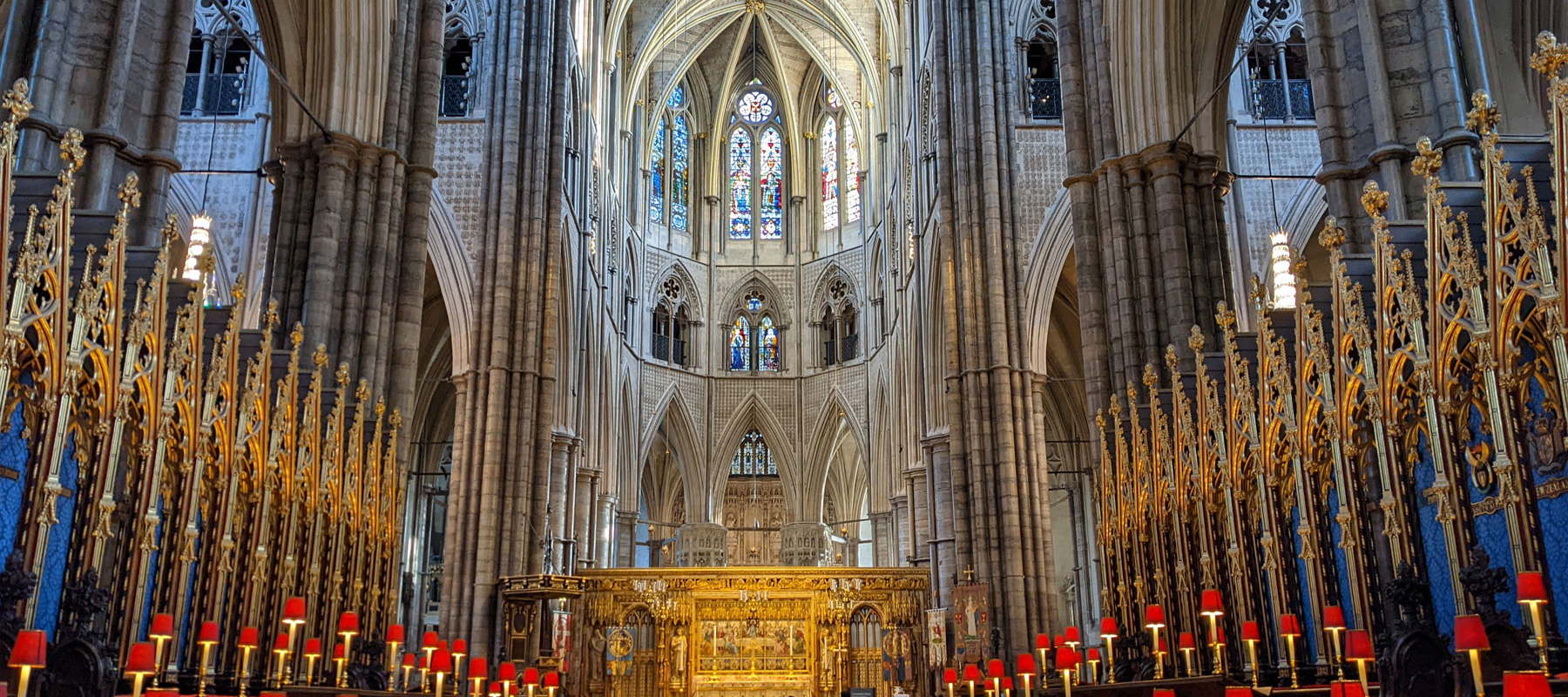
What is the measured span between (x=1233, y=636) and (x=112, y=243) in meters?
9.43

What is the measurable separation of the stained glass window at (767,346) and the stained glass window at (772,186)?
123 inches

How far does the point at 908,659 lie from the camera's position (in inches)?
842

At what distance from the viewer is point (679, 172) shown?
4262 cm

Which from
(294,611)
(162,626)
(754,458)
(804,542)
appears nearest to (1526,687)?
(162,626)

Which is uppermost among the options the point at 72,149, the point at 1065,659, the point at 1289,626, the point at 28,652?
the point at 72,149

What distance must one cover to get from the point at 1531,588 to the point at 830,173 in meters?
37.4

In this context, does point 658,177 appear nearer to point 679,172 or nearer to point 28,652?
point 679,172

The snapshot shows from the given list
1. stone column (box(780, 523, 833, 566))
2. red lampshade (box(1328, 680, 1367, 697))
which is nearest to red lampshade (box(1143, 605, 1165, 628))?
red lampshade (box(1328, 680, 1367, 697))

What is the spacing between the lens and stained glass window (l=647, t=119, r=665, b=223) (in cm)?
4116

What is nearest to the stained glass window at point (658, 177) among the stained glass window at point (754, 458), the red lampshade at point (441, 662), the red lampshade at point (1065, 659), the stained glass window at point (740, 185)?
the stained glass window at point (740, 185)

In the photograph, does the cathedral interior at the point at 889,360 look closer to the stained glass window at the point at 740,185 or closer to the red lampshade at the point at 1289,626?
the red lampshade at the point at 1289,626

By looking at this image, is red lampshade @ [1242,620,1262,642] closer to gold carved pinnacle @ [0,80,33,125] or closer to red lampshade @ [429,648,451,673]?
red lampshade @ [429,648,451,673]

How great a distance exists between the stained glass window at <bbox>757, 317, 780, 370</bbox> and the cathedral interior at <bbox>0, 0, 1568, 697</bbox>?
630cm

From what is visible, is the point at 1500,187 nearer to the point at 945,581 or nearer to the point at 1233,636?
the point at 1233,636
